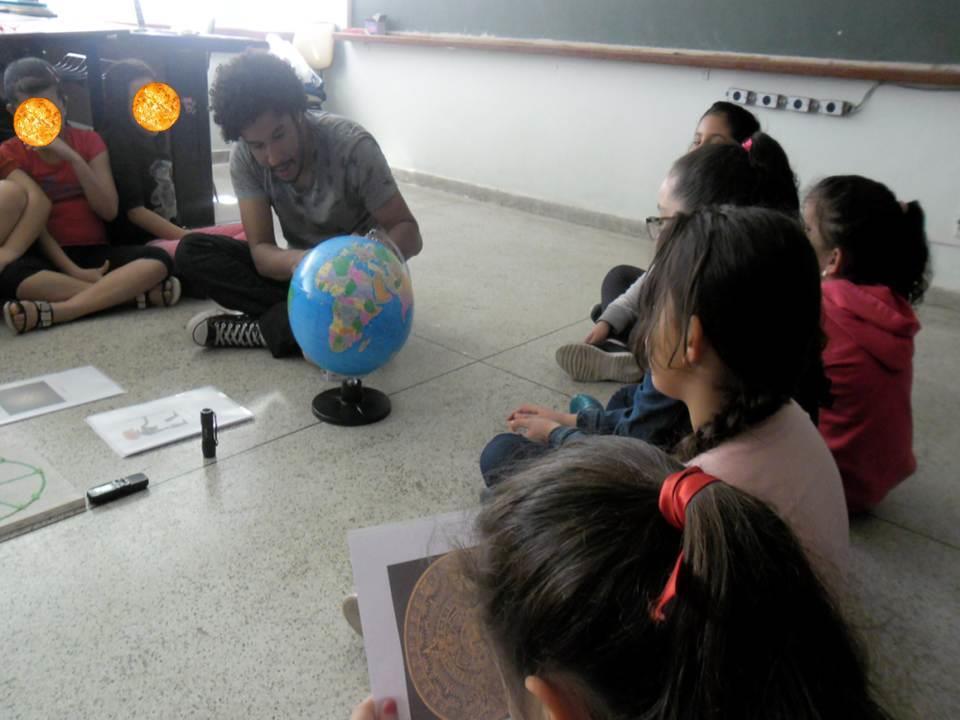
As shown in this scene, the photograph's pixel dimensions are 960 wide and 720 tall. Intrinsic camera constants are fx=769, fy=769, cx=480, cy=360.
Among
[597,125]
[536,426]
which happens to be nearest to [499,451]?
[536,426]

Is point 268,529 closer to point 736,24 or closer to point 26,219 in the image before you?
point 26,219

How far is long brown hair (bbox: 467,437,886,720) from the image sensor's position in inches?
21.0

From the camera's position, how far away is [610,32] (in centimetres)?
434

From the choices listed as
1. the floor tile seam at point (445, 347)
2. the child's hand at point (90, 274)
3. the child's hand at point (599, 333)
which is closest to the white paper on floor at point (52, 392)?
the child's hand at point (90, 274)

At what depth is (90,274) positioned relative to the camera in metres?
2.83

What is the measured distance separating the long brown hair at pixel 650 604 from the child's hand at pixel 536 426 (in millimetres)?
1131

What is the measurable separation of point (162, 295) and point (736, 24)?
119 inches

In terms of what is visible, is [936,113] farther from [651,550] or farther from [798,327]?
[651,550]

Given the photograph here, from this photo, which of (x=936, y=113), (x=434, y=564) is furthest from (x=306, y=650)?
(x=936, y=113)

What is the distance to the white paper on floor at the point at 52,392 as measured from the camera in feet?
6.89

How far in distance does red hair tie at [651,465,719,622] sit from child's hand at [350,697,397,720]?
61cm

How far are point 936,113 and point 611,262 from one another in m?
1.56

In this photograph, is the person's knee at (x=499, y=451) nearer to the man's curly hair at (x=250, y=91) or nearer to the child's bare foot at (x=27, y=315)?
the man's curly hair at (x=250, y=91)

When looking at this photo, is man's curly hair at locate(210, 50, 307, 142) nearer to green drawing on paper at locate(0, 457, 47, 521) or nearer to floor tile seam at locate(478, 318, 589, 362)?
floor tile seam at locate(478, 318, 589, 362)
